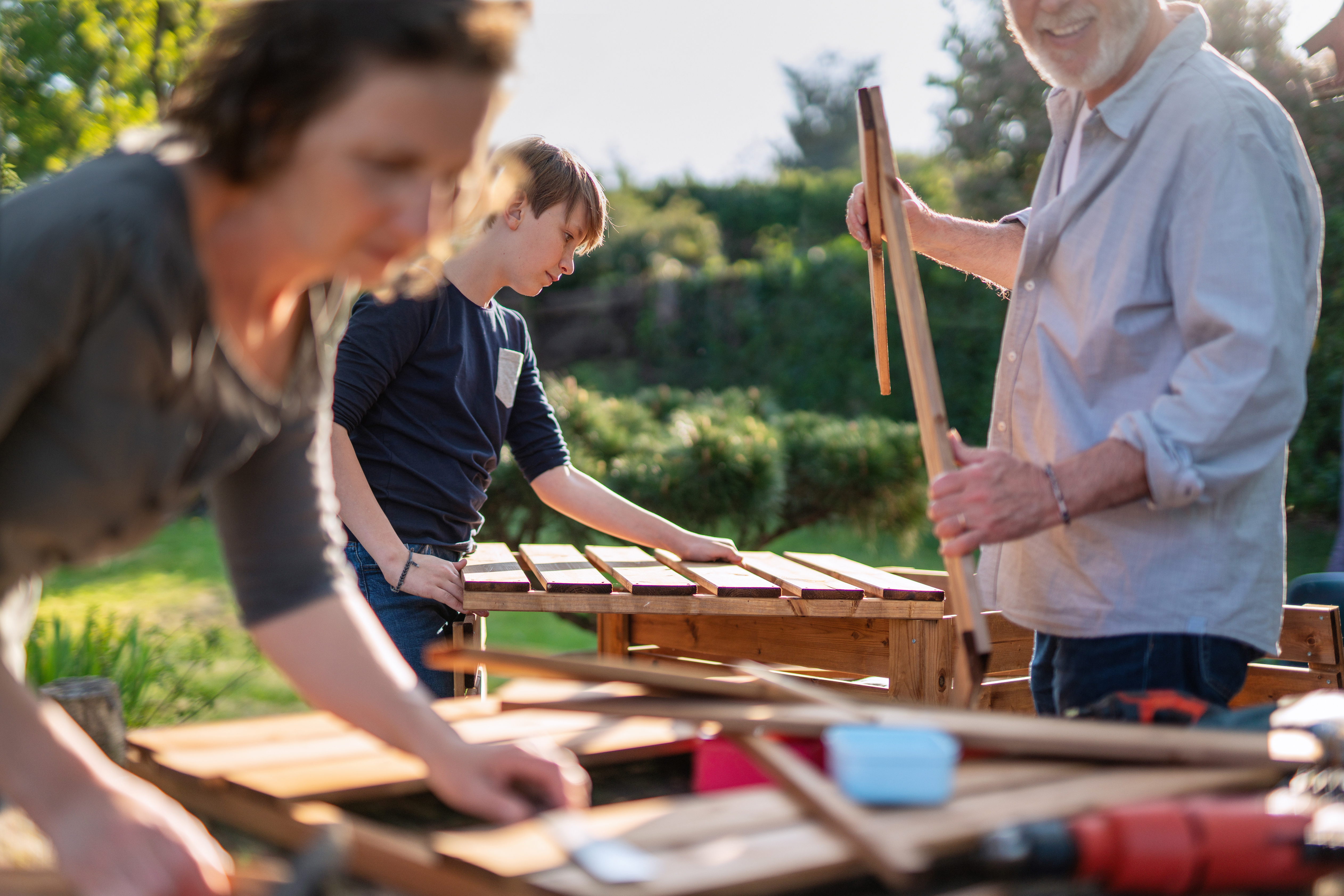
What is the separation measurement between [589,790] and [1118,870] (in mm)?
654

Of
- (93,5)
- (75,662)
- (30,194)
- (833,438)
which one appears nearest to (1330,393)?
(833,438)

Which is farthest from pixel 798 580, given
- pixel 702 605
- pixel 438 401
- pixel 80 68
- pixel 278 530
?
pixel 80 68

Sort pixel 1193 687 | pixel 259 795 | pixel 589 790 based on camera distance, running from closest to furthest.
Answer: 1. pixel 259 795
2. pixel 589 790
3. pixel 1193 687

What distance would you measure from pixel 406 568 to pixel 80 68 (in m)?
7.42

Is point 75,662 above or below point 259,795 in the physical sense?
below

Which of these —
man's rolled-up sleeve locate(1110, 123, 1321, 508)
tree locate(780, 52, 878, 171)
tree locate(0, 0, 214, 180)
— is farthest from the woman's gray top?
tree locate(780, 52, 878, 171)

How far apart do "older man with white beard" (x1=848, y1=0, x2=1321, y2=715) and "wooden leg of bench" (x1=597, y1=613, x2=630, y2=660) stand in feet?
6.03

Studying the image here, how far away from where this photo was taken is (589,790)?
4.63ft

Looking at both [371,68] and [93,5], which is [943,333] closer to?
[93,5]

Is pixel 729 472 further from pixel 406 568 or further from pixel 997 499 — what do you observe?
pixel 997 499

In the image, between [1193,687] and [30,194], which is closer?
[30,194]

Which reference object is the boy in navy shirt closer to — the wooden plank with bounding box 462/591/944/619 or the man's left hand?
the wooden plank with bounding box 462/591/944/619

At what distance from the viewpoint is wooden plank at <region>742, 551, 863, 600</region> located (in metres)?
2.96

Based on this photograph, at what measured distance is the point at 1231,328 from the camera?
176 centimetres
